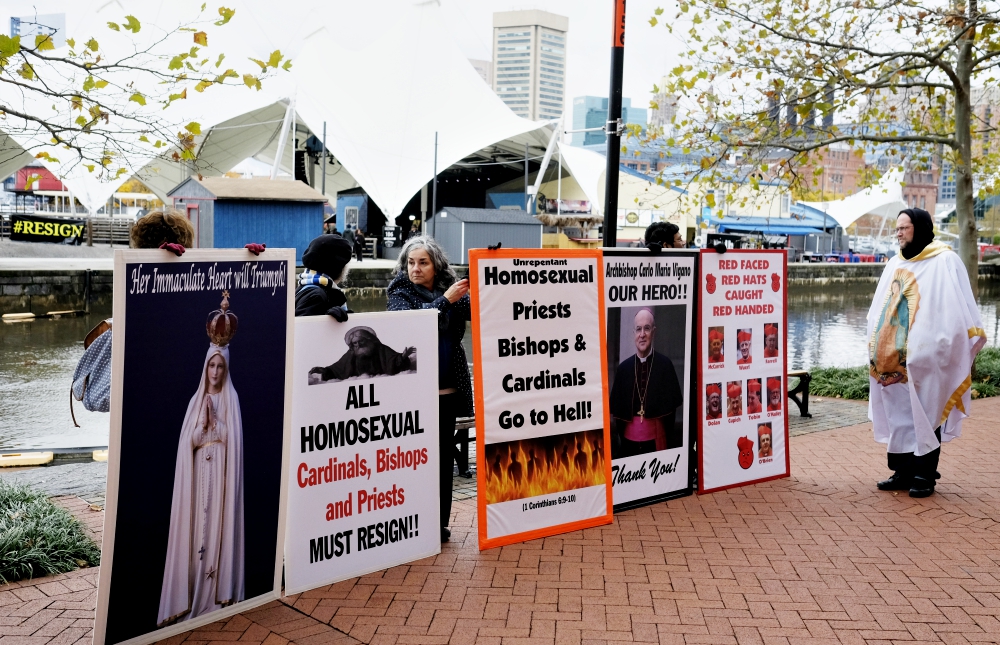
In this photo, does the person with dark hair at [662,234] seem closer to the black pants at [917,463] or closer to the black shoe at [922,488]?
the black pants at [917,463]

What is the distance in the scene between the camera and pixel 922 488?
256 inches

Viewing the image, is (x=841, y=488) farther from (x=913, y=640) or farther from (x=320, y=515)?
(x=320, y=515)

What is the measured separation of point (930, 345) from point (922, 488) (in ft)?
3.21

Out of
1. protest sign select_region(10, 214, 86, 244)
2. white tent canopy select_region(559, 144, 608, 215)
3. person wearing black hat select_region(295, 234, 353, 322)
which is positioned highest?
white tent canopy select_region(559, 144, 608, 215)

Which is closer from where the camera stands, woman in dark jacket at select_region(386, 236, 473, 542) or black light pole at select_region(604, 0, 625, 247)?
woman in dark jacket at select_region(386, 236, 473, 542)

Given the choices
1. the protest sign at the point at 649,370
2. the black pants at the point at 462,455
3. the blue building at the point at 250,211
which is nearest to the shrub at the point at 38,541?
the black pants at the point at 462,455

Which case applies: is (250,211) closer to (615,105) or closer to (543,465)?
(615,105)

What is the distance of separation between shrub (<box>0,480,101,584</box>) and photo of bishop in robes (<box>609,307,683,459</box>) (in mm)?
3029

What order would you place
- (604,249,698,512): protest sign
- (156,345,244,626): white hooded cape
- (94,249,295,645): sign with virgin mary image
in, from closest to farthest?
(94,249,295,645): sign with virgin mary image → (156,345,244,626): white hooded cape → (604,249,698,512): protest sign

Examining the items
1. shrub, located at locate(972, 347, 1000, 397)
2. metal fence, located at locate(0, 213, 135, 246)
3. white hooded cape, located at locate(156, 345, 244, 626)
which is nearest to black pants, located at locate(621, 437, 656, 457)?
white hooded cape, located at locate(156, 345, 244, 626)

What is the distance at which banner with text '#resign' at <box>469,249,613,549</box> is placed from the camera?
5.21 metres

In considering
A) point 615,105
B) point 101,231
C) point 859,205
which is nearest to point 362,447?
point 615,105

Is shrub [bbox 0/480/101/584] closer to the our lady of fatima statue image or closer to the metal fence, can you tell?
the our lady of fatima statue image

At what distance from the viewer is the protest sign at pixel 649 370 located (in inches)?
233
